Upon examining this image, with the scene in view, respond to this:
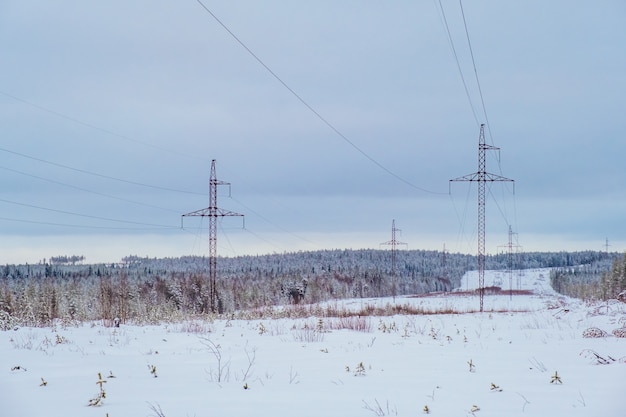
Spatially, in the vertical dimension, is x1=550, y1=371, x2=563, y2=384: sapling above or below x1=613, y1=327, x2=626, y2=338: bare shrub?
above

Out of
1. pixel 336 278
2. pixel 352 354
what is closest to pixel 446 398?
pixel 352 354

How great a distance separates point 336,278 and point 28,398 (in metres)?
124

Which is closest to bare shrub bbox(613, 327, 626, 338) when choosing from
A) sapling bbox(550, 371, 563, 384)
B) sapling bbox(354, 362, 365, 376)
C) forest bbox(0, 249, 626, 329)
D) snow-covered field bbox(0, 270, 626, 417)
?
snow-covered field bbox(0, 270, 626, 417)

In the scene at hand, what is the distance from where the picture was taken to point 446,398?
756 cm

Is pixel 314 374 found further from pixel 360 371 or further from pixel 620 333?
pixel 620 333

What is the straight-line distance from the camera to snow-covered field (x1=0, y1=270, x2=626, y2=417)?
7.05 metres

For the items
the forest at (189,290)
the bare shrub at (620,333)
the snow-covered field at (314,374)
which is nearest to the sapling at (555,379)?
the snow-covered field at (314,374)

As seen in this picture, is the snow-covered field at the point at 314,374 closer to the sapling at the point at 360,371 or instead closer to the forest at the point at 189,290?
the sapling at the point at 360,371

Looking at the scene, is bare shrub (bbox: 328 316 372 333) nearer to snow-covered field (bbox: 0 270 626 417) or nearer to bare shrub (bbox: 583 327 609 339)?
snow-covered field (bbox: 0 270 626 417)

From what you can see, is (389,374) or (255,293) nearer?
(389,374)

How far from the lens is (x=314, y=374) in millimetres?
9492

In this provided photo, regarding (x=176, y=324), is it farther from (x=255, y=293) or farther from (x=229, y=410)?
(x=255, y=293)

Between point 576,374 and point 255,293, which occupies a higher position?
point 576,374

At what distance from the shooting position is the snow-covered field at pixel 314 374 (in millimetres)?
7051
